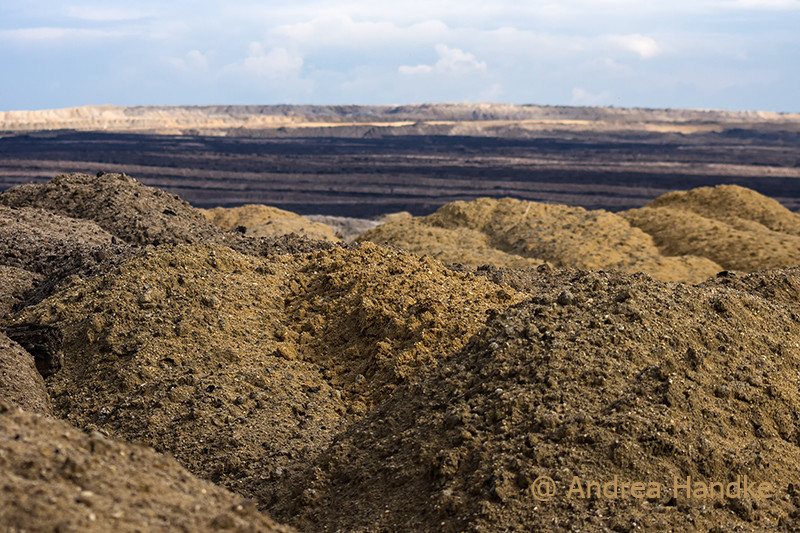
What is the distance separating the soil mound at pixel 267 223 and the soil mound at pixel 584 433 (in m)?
11.4

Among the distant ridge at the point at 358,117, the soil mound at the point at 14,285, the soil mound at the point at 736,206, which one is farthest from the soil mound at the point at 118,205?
the distant ridge at the point at 358,117

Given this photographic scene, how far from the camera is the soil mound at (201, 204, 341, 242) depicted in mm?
17398

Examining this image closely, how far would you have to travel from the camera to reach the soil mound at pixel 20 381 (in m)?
6.55

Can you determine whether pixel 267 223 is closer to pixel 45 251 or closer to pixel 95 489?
pixel 45 251

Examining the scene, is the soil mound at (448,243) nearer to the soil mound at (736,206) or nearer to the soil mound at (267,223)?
the soil mound at (267,223)

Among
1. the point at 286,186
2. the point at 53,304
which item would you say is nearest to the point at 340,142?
the point at 286,186

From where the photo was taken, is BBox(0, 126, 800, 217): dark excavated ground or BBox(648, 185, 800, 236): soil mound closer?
BBox(648, 185, 800, 236): soil mound

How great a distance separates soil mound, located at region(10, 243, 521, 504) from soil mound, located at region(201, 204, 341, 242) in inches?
320

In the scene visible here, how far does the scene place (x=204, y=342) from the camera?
24.3ft

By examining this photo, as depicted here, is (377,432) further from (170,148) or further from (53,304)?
(170,148)

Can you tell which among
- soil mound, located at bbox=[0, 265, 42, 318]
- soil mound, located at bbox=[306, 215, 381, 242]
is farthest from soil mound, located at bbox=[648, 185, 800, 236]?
soil mound, located at bbox=[0, 265, 42, 318]

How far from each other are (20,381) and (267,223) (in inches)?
463

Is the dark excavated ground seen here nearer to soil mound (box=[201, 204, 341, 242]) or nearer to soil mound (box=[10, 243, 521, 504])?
soil mound (box=[201, 204, 341, 242])

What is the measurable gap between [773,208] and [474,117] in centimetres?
11802
